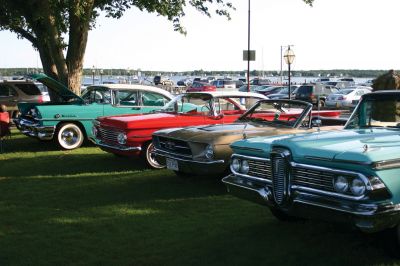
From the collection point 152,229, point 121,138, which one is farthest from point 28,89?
point 152,229

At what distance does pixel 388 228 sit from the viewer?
14.4 feet

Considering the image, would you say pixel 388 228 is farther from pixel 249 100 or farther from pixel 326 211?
pixel 249 100

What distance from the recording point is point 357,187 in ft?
13.7

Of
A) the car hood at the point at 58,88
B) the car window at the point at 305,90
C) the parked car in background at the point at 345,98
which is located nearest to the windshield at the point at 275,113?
the car hood at the point at 58,88

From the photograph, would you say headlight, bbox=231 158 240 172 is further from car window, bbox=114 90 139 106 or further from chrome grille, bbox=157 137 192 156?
car window, bbox=114 90 139 106

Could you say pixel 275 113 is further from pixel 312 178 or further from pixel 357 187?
pixel 357 187

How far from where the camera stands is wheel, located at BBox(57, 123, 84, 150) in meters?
12.6

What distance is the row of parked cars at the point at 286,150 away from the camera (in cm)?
414

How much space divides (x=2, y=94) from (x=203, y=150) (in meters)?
13.3

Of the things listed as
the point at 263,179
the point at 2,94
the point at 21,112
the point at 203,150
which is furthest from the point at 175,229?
the point at 2,94

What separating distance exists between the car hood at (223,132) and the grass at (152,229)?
0.84m

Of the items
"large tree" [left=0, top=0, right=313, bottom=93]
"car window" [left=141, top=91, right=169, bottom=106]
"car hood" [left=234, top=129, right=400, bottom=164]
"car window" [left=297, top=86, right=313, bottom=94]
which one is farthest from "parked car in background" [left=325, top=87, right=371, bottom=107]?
"car hood" [left=234, top=129, right=400, bottom=164]

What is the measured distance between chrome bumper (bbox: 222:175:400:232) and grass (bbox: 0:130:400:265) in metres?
0.51

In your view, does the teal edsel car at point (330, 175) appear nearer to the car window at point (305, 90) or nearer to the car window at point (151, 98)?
the car window at point (151, 98)
